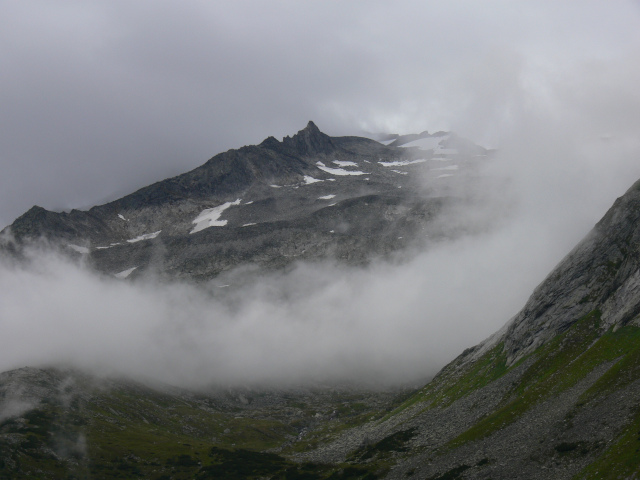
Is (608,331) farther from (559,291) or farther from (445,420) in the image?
(445,420)

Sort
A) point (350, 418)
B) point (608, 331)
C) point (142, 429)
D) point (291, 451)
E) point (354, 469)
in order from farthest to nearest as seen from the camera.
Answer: point (350, 418) < point (142, 429) < point (291, 451) < point (354, 469) < point (608, 331)

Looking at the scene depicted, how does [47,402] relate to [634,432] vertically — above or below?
above

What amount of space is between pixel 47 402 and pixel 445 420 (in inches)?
4967

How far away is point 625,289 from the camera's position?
289ft

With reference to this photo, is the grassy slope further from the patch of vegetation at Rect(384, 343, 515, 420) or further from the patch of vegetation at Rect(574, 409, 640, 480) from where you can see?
the patch of vegetation at Rect(384, 343, 515, 420)

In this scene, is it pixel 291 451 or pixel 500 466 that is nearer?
pixel 500 466

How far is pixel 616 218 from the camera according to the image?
10638 centimetres

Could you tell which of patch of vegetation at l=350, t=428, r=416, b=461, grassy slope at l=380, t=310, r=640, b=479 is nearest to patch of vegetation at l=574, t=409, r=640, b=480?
grassy slope at l=380, t=310, r=640, b=479

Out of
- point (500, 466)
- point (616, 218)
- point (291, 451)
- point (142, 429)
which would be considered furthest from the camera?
point (142, 429)

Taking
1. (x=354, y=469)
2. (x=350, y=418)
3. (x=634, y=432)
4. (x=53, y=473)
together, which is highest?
(x=53, y=473)

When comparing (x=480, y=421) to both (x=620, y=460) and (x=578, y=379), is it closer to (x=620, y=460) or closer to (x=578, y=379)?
(x=578, y=379)

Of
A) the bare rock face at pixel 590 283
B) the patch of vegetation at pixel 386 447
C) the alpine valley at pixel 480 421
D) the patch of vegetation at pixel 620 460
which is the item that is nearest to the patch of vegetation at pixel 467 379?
the alpine valley at pixel 480 421

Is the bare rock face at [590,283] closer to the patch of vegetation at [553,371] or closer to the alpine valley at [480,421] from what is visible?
the alpine valley at [480,421]

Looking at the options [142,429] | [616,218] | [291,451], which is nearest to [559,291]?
[616,218]
